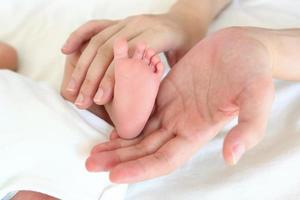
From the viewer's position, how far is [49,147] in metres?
0.67

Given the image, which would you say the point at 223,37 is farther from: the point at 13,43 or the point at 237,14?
the point at 13,43

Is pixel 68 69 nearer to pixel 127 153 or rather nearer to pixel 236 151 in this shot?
pixel 127 153

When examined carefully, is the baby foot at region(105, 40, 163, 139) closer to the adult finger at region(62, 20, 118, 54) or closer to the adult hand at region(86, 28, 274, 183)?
the adult hand at region(86, 28, 274, 183)

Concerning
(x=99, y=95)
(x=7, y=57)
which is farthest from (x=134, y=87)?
(x=7, y=57)

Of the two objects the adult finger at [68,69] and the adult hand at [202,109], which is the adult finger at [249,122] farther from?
the adult finger at [68,69]

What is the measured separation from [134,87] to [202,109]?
0.10m

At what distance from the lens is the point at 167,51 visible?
861 mm

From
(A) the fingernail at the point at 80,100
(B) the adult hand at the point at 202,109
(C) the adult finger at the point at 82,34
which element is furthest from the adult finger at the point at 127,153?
(C) the adult finger at the point at 82,34

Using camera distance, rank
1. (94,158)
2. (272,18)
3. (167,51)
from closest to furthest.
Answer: (94,158) < (167,51) < (272,18)

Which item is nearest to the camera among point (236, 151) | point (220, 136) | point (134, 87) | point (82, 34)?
point (236, 151)

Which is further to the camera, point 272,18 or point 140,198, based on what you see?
point 272,18

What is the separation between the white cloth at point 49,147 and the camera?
65 centimetres

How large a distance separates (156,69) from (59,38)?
43 cm

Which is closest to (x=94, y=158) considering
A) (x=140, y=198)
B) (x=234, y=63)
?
(x=140, y=198)
